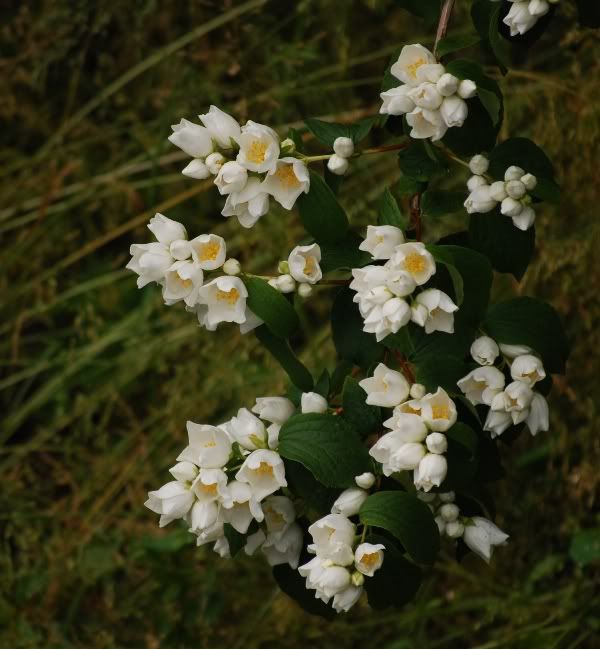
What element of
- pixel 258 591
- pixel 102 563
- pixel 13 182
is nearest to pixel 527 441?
pixel 258 591

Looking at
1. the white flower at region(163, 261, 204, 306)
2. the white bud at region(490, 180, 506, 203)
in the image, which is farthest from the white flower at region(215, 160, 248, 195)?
the white bud at region(490, 180, 506, 203)

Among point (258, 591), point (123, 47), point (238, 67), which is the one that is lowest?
point (258, 591)

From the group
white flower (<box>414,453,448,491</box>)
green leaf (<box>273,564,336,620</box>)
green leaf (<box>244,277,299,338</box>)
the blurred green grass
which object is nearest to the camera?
white flower (<box>414,453,448,491</box>)

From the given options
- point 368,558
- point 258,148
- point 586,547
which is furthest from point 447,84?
point 586,547

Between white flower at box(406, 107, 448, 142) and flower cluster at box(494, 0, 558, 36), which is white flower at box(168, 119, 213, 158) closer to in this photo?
white flower at box(406, 107, 448, 142)

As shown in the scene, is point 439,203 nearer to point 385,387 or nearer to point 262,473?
point 385,387

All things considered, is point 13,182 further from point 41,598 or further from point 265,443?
point 265,443
